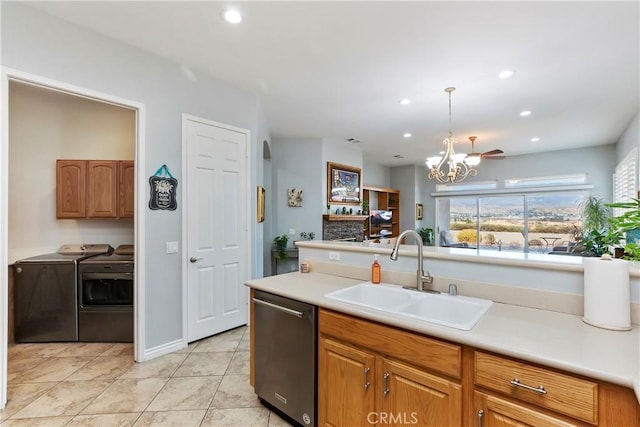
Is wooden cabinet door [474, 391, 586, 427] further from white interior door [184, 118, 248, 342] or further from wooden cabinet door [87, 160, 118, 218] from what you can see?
wooden cabinet door [87, 160, 118, 218]

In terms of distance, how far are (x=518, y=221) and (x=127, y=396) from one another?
818cm

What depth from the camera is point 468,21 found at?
7.31ft

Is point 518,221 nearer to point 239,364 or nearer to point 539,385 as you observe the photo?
point 239,364

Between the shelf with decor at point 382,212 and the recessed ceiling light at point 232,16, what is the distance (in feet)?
18.2

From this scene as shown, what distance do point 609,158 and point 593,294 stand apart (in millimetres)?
6872

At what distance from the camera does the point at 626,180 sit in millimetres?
4918

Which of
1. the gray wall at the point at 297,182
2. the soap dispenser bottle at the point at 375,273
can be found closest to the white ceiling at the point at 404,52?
the gray wall at the point at 297,182

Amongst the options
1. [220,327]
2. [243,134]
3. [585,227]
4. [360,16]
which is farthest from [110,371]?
[585,227]

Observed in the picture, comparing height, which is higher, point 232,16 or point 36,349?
point 232,16

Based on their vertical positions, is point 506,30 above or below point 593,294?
above

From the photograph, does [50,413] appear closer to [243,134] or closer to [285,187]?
[243,134]

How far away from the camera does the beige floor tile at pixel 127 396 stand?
2.08 metres

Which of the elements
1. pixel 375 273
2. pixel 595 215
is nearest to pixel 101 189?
pixel 375 273

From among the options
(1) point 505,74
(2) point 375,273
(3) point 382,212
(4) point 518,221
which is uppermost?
(1) point 505,74
